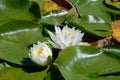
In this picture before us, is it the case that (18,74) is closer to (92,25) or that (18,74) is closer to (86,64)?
(86,64)

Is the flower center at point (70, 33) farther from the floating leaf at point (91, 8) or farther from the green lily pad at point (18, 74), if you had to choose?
the floating leaf at point (91, 8)

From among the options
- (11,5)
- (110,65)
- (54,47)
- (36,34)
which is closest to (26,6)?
(11,5)

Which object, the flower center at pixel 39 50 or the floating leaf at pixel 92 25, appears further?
the floating leaf at pixel 92 25

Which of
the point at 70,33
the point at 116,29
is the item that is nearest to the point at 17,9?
the point at 70,33

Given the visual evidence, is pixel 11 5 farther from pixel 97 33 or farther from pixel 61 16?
pixel 97 33

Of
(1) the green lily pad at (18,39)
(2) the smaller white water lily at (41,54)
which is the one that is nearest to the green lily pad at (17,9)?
(1) the green lily pad at (18,39)

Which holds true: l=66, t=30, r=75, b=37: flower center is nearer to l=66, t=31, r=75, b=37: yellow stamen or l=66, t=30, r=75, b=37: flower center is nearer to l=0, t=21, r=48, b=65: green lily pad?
l=66, t=31, r=75, b=37: yellow stamen

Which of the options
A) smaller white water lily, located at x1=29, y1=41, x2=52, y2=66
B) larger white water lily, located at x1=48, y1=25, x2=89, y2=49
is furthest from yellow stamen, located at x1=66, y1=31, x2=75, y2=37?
smaller white water lily, located at x1=29, y1=41, x2=52, y2=66

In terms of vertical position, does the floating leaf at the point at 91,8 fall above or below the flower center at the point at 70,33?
below
